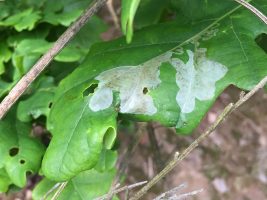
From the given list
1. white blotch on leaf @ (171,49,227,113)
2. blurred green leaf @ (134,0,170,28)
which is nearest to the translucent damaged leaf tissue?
white blotch on leaf @ (171,49,227,113)

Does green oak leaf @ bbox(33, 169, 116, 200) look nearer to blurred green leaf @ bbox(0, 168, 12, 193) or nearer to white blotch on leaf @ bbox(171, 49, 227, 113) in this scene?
blurred green leaf @ bbox(0, 168, 12, 193)

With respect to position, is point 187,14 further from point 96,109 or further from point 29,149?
point 29,149

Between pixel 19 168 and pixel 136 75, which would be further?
pixel 19 168

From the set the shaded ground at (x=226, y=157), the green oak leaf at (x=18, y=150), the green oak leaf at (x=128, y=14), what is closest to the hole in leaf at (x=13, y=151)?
the green oak leaf at (x=18, y=150)

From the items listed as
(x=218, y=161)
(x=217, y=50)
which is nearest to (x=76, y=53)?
(x=217, y=50)

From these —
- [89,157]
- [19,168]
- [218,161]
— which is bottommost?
[218,161]

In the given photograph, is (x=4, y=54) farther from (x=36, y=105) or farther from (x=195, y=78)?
(x=195, y=78)

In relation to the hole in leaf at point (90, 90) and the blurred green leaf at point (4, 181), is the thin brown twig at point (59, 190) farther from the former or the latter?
the hole in leaf at point (90, 90)

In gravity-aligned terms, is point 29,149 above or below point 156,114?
below
